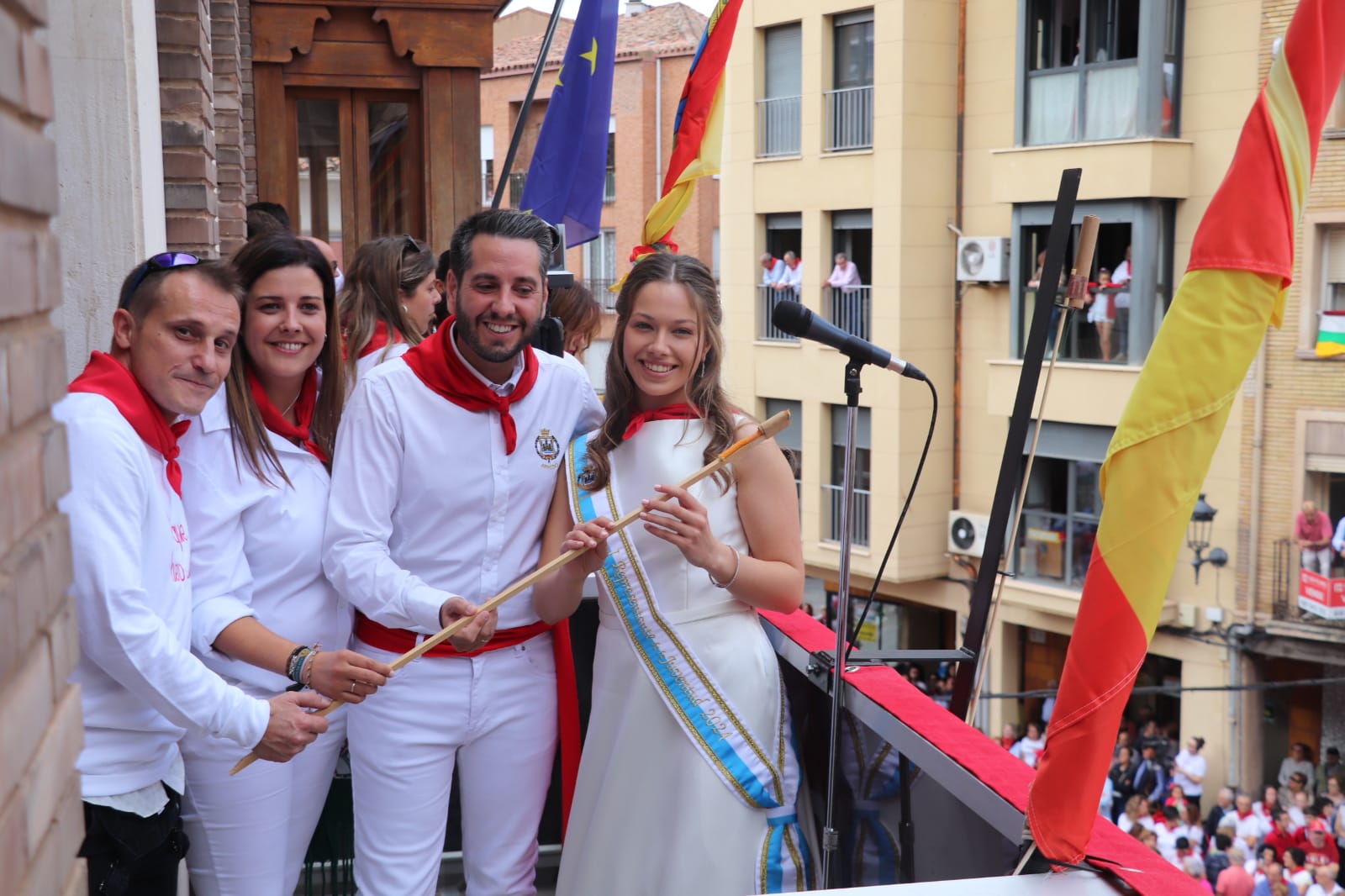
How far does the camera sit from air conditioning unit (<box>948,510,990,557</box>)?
51.0 ft

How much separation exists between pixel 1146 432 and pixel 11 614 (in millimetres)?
1479

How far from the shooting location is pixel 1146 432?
6.36 feet

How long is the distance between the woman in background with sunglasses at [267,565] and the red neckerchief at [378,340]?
154 centimetres

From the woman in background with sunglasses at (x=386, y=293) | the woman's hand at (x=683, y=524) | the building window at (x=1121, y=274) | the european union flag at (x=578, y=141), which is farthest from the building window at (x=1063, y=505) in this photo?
the woman's hand at (x=683, y=524)

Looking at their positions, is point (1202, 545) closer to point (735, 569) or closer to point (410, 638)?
point (735, 569)

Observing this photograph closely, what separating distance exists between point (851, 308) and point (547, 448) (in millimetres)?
14221

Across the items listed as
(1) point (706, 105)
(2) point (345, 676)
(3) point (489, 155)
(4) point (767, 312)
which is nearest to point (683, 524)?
(2) point (345, 676)

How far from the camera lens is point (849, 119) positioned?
1639 centimetres

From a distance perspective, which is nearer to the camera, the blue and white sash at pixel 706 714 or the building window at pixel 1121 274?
the blue and white sash at pixel 706 714

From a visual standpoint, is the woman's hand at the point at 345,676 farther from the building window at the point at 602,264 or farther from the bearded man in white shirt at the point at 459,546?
the building window at the point at 602,264

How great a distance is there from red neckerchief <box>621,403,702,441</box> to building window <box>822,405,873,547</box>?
13.6 metres

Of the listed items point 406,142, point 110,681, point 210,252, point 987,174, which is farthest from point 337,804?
point 987,174

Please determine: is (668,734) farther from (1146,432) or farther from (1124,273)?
(1124,273)

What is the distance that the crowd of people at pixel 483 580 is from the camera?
246 centimetres
